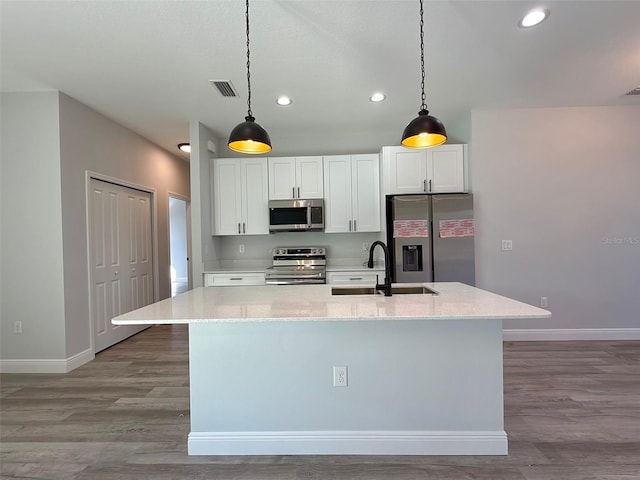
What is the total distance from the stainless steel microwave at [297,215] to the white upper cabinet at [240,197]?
0.45 feet

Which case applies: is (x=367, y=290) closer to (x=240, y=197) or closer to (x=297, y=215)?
(x=297, y=215)

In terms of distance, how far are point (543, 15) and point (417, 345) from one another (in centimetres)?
225

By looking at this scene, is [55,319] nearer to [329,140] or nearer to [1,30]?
[1,30]

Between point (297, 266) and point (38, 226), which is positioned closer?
point (38, 226)

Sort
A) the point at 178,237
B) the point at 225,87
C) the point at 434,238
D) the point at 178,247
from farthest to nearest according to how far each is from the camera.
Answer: the point at 178,247, the point at 178,237, the point at 434,238, the point at 225,87

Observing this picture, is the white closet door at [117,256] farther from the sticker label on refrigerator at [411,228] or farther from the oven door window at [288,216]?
the sticker label on refrigerator at [411,228]

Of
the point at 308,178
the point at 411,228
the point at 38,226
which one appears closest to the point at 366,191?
the point at 308,178

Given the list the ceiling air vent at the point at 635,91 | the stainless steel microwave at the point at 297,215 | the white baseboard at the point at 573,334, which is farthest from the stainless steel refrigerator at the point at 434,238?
the ceiling air vent at the point at 635,91

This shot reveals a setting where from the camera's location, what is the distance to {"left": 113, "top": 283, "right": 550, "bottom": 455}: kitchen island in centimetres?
189

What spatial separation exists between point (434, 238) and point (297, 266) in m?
1.70

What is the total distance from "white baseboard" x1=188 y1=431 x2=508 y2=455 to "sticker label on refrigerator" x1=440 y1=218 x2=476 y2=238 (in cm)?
214

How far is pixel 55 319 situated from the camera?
10.3 ft

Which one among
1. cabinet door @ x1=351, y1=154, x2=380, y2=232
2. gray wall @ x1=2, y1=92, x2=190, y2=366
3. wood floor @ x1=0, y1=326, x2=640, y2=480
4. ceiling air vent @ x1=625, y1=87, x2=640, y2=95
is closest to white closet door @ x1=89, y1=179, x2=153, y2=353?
gray wall @ x1=2, y1=92, x2=190, y2=366

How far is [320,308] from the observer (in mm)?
1761
